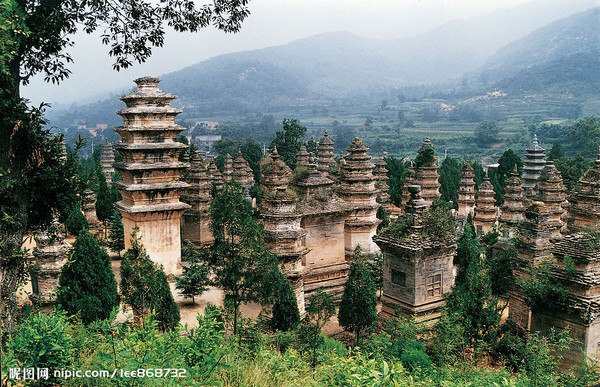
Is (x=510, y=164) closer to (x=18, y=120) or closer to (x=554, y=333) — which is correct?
(x=554, y=333)

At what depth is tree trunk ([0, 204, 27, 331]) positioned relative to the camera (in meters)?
9.08

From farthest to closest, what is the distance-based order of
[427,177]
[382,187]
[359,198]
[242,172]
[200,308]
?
[242,172]
[382,187]
[427,177]
[359,198]
[200,308]

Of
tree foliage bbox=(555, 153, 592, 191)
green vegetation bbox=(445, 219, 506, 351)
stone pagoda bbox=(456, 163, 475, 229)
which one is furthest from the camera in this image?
tree foliage bbox=(555, 153, 592, 191)

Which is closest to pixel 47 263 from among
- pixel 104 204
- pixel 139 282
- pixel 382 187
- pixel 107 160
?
pixel 139 282

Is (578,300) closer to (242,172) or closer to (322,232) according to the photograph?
(322,232)

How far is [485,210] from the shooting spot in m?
35.9

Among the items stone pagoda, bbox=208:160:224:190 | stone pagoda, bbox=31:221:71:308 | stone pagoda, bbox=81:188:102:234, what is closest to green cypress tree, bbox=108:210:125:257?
stone pagoda, bbox=81:188:102:234

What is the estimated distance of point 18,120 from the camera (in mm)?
8633

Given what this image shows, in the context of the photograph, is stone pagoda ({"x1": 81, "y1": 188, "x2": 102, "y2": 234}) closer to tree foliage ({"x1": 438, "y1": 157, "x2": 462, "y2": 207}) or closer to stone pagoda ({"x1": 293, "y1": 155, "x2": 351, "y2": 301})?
stone pagoda ({"x1": 293, "y1": 155, "x2": 351, "y2": 301})

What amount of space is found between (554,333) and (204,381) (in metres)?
10.1

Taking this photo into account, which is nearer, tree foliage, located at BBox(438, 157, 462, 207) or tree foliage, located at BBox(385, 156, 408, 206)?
tree foliage, located at BBox(385, 156, 408, 206)

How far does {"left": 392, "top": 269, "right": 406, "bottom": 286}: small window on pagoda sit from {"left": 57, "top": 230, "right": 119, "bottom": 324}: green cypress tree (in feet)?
27.9

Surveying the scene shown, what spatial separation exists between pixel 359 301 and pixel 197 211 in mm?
12510

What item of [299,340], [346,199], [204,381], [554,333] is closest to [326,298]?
[299,340]
